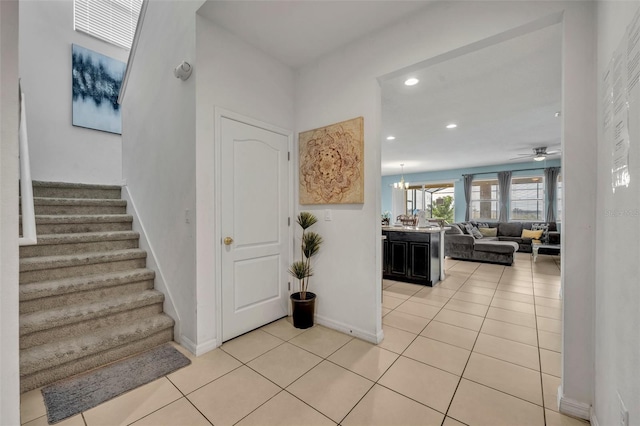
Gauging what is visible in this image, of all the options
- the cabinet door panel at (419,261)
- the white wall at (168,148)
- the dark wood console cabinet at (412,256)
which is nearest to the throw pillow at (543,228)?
the dark wood console cabinet at (412,256)

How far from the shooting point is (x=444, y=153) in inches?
284

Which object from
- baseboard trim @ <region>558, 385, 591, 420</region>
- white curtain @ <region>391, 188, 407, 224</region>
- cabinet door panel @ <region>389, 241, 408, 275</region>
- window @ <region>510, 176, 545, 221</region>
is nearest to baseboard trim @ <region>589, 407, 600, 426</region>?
baseboard trim @ <region>558, 385, 591, 420</region>

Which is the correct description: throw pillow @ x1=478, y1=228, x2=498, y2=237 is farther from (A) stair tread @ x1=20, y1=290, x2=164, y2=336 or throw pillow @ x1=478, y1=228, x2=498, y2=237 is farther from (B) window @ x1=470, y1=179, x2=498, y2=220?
(A) stair tread @ x1=20, y1=290, x2=164, y2=336

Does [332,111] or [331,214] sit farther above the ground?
[332,111]

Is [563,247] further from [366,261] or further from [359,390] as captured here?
[359,390]

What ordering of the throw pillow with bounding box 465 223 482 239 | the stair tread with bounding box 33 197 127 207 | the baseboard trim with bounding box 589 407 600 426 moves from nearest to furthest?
the baseboard trim with bounding box 589 407 600 426 → the stair tread with bounding box 33 197 127 207 → the throw pillow with bounding box 465 223 482 239

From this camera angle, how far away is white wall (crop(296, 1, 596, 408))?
5.07ft

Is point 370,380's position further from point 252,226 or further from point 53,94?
point 53,94

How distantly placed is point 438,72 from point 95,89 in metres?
4.91

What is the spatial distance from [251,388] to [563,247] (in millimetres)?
2190

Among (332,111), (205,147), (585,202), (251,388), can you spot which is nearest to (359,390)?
(251,388)

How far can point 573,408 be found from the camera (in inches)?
62.6

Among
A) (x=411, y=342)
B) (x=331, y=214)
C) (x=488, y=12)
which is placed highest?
(x=488, y=12)

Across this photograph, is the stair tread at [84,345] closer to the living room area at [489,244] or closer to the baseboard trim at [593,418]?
the living room area at [489,244]
